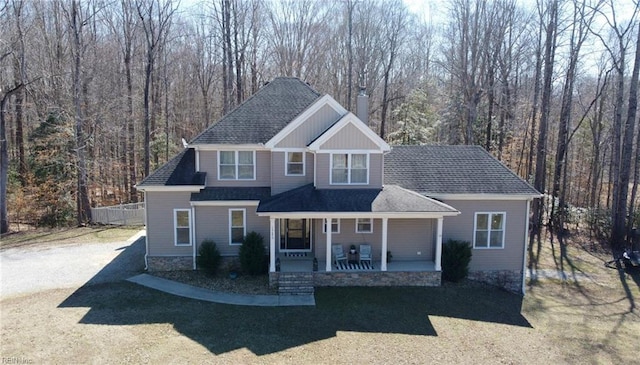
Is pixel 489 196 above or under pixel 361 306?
above

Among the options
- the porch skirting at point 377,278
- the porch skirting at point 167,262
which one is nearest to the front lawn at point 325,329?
the porch skirting at point 377,278

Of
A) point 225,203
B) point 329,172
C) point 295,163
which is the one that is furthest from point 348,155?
point 225,203

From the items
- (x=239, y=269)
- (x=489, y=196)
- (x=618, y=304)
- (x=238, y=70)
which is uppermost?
(x=238, y=70)

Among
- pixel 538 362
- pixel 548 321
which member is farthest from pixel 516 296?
pixel 538 362

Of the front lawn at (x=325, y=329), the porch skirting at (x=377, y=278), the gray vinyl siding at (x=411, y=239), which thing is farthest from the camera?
the gray vinyl siding at (x=411, y=239)

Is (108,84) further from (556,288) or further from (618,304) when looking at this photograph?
(618,304)

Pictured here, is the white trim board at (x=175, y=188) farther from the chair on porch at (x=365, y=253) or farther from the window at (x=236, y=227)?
the chair on porch at (x=365, y=253)
